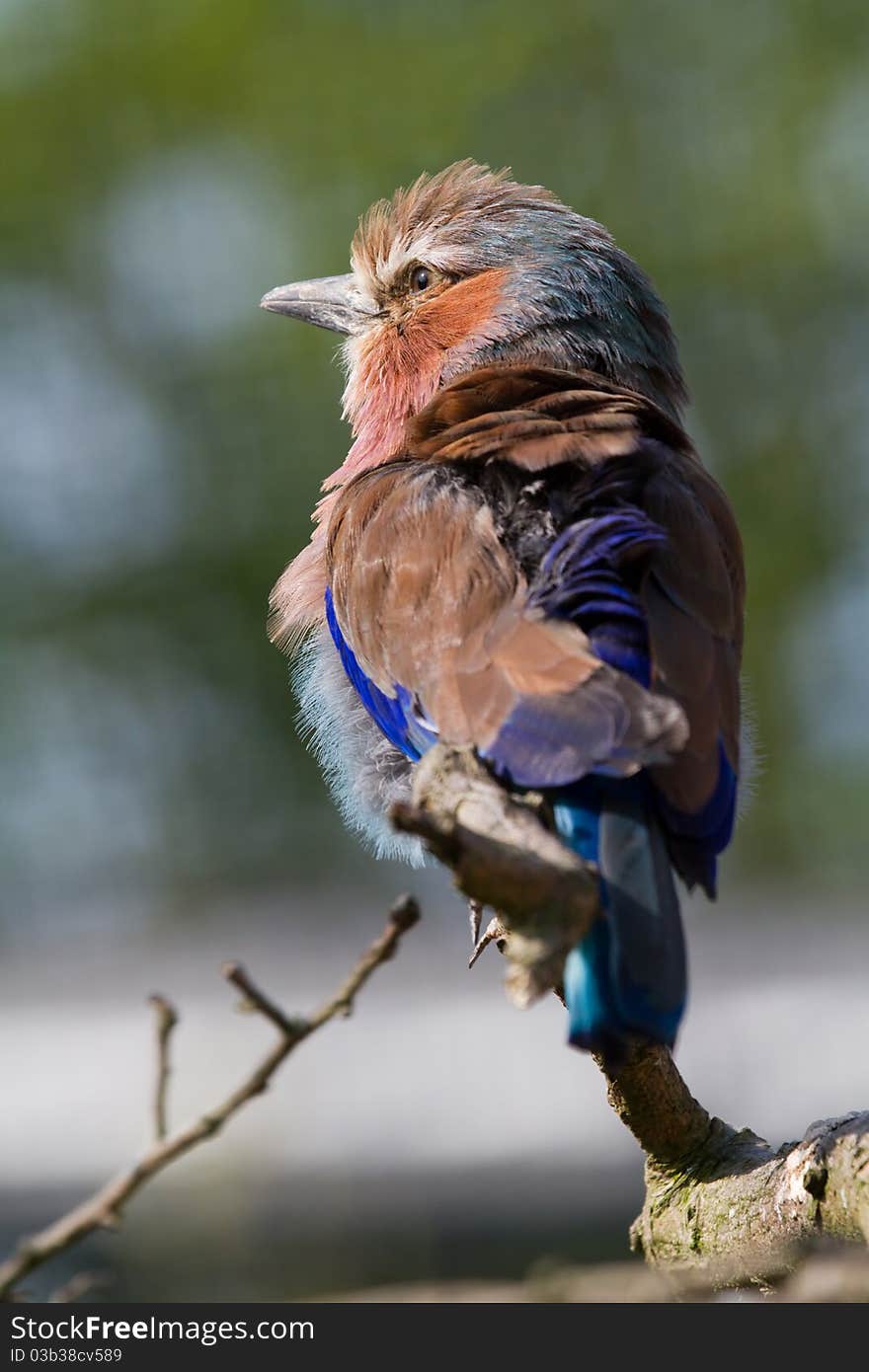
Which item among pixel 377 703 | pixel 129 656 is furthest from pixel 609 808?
pixel 129 656

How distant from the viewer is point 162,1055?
1627 millimetres

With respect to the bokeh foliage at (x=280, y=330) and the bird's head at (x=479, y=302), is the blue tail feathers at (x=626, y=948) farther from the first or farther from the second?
the bokeh foliage at (x=280, y=330)

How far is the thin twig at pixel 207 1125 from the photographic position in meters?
1.46

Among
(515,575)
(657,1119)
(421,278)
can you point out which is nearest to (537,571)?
(515,575)

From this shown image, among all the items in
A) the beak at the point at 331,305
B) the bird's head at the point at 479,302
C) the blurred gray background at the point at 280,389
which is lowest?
the bird's head at the point at 479,302

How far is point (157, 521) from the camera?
473 inches

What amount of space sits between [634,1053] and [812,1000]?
17.0ft

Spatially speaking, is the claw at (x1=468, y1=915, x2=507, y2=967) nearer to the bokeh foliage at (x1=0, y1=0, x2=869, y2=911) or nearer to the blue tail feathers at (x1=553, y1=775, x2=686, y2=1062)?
the blue tail feathers at (x1=553, y1=775, x2=686, y2=1062)

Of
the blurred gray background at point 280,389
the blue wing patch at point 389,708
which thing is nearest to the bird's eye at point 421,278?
the blue wing patch at point 389,708

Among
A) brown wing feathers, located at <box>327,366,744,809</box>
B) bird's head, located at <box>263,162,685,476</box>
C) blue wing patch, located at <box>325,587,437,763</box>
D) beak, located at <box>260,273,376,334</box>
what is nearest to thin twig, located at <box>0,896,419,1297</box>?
brown wing feathers, located at <box>327,366,744,809</box>

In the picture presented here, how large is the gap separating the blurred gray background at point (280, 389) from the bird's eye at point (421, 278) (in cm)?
514

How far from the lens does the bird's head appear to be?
382 centimetres

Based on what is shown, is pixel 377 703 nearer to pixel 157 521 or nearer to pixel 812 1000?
pixel 812 1000

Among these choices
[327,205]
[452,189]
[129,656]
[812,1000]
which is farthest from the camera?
[327,205]
